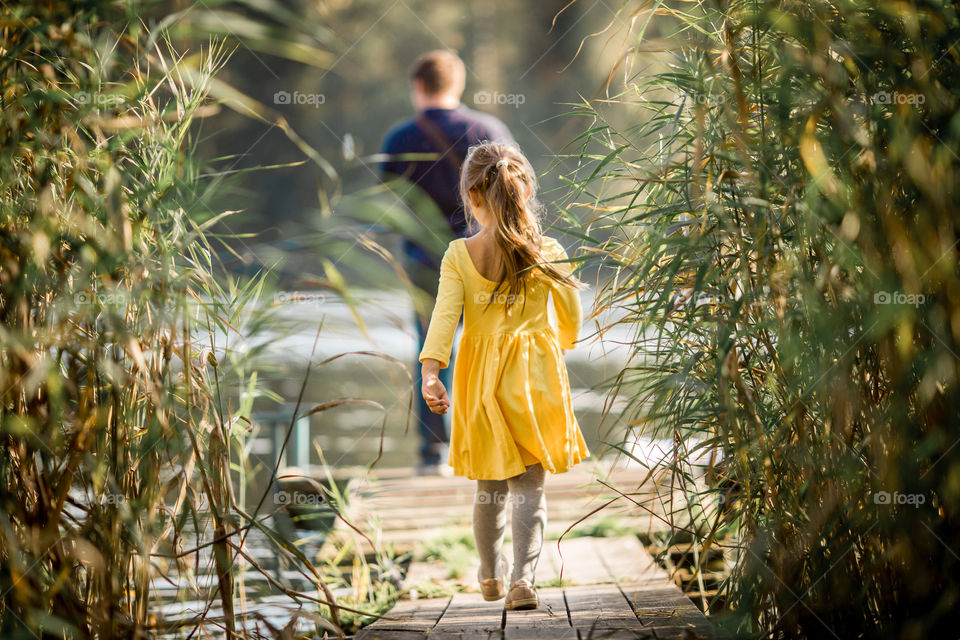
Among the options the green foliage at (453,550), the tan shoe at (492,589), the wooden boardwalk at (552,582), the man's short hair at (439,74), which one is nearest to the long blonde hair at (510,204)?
the wooden boardwalk at (552,582)

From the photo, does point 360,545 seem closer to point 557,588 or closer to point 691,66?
point 557,588

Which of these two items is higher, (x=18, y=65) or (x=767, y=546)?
(x=18, y=65)

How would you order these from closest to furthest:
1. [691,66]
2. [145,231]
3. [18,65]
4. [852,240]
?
[852,240] < [18,65] < [145,231] < [691,66]

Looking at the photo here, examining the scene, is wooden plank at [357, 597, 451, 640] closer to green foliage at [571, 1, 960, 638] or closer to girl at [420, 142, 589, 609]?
girl at [420, 142, 589, 609]

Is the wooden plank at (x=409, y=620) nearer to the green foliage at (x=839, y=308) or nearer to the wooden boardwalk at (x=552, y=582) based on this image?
the wooden boardwalk at (x=552, y=582)

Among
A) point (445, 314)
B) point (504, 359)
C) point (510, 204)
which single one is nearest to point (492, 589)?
point (504, 359)

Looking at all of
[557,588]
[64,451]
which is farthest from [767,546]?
[64,451]

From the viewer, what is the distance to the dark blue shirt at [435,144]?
3.28 metres

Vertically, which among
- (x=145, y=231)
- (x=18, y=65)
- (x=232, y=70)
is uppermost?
(x=232, y=70)

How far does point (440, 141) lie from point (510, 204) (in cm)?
140

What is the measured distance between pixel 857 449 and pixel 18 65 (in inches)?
50.0

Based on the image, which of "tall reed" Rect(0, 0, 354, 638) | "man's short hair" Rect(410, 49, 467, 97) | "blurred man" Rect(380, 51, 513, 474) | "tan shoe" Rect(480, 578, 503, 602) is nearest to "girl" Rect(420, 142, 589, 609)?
"tan shoe" Rect(480, 578, 503, 602)

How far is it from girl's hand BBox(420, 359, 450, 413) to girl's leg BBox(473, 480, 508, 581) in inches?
10.0

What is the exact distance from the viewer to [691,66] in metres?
1.50
